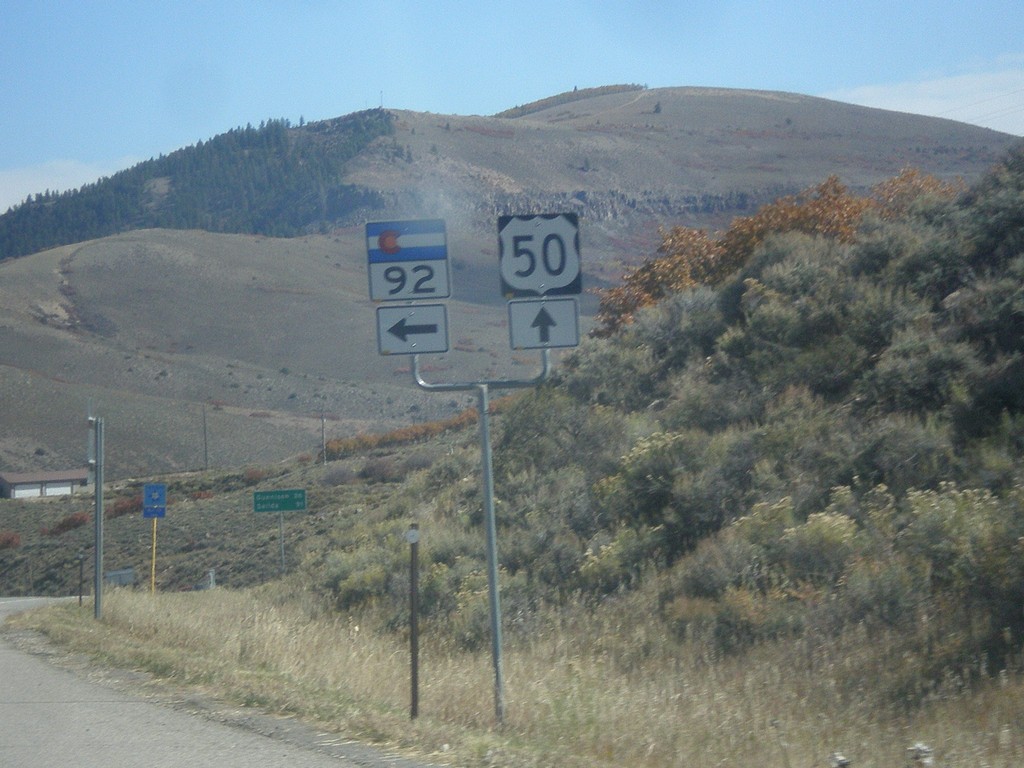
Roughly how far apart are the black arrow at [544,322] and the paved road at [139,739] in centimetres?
304

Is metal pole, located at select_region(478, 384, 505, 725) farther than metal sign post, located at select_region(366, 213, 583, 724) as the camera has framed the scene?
No

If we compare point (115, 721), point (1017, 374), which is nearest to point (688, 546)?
point (1017, 374)

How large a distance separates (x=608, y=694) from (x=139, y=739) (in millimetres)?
3408

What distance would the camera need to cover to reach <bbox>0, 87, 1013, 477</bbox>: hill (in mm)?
54844

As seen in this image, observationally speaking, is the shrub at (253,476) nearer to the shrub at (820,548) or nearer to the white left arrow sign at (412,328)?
the shrub at (820,548)

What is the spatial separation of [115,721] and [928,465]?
27.9 feet

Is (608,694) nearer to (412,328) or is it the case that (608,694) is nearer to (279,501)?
(412,328)

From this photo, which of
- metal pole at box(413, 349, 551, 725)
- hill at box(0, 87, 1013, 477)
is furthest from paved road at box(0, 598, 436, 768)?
hill at box(0, 87, 1013, 477)

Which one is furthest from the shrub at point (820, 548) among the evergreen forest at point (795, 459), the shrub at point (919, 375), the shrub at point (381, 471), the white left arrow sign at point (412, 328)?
the shrub at point (381, 471)

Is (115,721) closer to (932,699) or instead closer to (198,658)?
(198,658)

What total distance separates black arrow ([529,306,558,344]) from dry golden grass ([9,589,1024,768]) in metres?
2.68

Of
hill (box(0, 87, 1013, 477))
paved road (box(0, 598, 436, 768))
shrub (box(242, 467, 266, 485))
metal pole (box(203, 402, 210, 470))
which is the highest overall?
hill (box(0, 87, 1013, 477))

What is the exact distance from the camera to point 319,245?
283 ft

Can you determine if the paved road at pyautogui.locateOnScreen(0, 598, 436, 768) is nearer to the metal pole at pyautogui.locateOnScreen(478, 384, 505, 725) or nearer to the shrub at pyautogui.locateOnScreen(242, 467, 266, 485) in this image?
the metal pole at pyautogui.locateOnScreen(478, 384, 505, 725)
